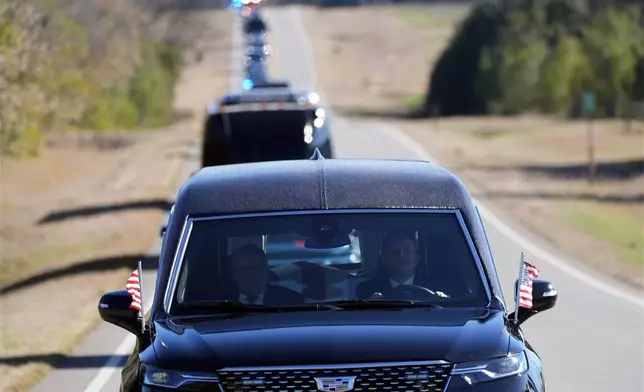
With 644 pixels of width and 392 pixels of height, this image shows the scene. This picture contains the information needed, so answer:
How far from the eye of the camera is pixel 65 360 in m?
12.4

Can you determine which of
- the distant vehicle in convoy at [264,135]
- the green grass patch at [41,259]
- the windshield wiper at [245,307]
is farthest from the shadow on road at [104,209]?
the windshield wiper at [245,307]

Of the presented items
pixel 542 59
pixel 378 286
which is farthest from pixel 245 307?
pixel 542 59

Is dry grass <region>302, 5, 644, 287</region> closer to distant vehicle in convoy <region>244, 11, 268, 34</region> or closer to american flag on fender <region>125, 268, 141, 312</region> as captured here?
distant vehicle in convoy <region>244, 11, 268, 34</region>

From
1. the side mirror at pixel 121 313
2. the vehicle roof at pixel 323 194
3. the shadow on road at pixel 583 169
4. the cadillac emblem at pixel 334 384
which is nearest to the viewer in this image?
the cadillac emblem at pixel 334 384

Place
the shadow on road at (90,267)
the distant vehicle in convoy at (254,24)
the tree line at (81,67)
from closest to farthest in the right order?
the shadow on road at (90,267) → the tree line at (81,67) → the distant vehicle in convoy at (254,24)

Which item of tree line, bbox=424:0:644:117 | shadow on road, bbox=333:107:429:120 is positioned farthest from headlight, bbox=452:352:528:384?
shadow on road, bbox=333:107:429:120

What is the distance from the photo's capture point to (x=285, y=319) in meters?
5.89

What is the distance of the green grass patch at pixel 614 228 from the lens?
70.1 feet

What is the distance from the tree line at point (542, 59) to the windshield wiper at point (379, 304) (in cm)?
5249

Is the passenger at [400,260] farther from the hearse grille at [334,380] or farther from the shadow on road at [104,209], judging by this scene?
the shadow on road at [104,209]

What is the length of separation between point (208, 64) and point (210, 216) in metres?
105

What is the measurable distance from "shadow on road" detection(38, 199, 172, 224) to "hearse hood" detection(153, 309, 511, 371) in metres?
21.9

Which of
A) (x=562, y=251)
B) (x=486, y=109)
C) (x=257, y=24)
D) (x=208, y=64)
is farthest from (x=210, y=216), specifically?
(x=208, y=64)

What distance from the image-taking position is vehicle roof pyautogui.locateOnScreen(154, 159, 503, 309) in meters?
6.54
